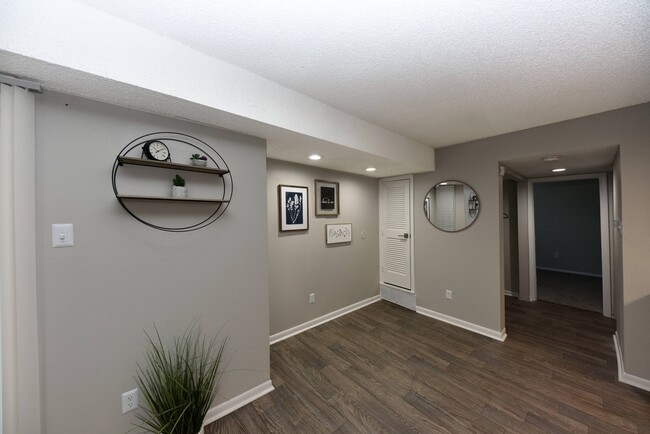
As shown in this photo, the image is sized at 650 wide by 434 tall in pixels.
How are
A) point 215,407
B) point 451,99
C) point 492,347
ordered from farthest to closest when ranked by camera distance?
point 492,347 < point 451,99 < point 215,407

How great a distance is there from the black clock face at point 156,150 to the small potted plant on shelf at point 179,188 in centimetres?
14

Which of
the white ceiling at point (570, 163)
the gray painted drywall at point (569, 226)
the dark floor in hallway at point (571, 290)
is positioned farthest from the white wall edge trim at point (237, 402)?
the gray painted drywall at point (569, 226)

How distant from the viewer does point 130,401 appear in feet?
4.52

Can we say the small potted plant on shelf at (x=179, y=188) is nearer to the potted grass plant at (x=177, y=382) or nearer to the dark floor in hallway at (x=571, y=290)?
the potted grass plant at (x=177, y=382)

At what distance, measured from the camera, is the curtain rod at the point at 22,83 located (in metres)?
1.05

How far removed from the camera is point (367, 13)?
3.50 ft

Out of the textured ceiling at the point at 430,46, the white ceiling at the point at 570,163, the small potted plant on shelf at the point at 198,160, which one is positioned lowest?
the small potted plant on shelf at the point at 198,160

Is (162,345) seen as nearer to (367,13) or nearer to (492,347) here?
(367,13)

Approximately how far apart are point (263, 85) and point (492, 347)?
10.8 ft

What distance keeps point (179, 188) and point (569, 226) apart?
7807mm

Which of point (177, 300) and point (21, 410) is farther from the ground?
point (177, 300)

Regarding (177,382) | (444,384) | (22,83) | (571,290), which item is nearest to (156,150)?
(22,83)

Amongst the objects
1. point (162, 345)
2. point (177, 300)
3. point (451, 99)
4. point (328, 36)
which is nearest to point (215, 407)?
point (162, 345)

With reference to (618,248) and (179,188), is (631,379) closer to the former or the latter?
(618,248)
